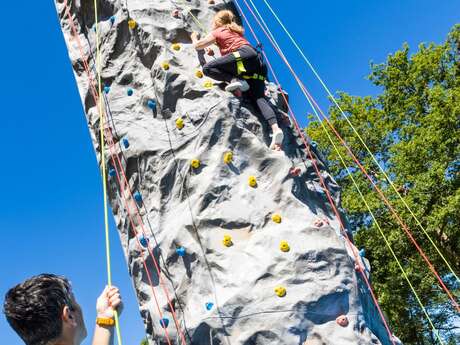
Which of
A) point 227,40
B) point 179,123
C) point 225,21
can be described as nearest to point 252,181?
point 179,123

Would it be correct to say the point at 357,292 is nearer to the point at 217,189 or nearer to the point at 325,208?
the point at 325,208

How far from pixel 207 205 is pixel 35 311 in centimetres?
278

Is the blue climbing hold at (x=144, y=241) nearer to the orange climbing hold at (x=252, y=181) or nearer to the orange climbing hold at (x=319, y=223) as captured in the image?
the orange climbing hold at (x=252, y=181)

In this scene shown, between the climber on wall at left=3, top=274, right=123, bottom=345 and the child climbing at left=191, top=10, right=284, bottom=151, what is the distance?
125 inches

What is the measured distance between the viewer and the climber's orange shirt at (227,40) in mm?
5012

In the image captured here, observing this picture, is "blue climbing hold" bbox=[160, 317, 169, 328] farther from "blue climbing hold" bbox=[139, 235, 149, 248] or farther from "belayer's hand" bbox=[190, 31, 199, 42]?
"belayer's hand" bbox=[190, 31, 199, 42]

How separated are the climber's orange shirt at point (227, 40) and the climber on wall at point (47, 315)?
3632mm

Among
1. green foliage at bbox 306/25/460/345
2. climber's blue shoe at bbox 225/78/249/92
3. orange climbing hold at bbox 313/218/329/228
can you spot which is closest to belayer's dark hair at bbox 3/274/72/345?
orange climbing hold at bbox 313/218/329/228

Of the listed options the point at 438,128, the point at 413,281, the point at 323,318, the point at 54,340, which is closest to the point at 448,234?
the point at 413,281

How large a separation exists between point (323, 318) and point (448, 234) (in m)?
9.61

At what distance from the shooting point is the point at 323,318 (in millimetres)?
3871

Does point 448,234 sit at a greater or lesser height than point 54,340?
greater

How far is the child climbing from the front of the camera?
487 cm

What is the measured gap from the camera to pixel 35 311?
5.54 feet
